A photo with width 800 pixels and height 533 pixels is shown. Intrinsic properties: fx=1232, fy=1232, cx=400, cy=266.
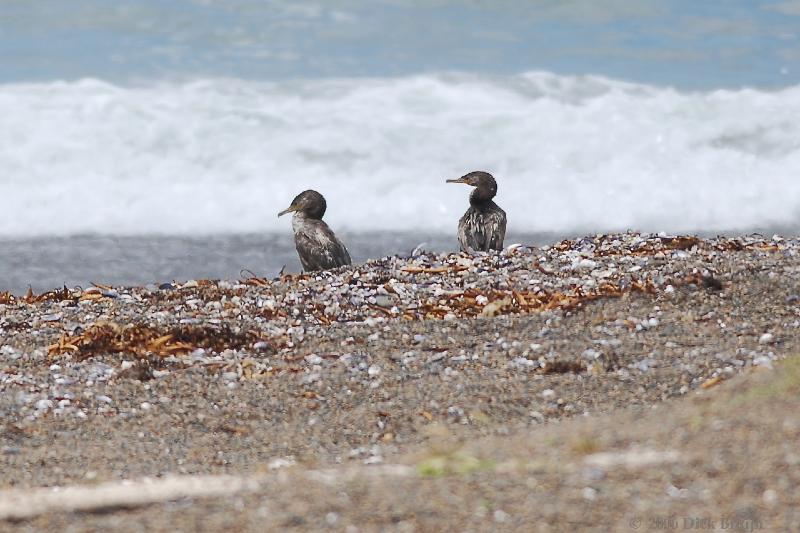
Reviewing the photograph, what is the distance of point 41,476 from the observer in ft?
24.8

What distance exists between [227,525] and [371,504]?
59cm

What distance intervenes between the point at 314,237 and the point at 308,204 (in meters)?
0.95

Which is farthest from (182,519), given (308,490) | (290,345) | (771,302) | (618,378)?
(771,302)

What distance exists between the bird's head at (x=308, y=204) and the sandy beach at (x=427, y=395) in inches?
144

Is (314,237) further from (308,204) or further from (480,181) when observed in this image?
(480,181)

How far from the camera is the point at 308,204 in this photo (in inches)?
708

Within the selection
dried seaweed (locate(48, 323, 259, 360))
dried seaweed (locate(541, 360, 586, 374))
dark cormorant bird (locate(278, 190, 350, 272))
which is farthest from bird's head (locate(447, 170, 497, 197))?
dried seaweed (locate(541, 360, 586, 374))

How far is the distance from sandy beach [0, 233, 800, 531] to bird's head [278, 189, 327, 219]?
12.0 ft

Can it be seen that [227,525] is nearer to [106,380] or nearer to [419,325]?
[106,380]

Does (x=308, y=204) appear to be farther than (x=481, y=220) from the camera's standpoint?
Yes

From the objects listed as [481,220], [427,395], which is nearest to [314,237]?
[481,220]

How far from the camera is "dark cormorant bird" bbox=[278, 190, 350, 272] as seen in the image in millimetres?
16922

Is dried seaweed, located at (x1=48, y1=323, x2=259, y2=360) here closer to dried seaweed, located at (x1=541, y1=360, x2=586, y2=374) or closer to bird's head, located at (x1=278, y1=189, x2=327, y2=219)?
dried seaweed, located at (x1=541, y1=360, x2=586, y2=374)

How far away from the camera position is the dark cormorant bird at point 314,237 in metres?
16.9
